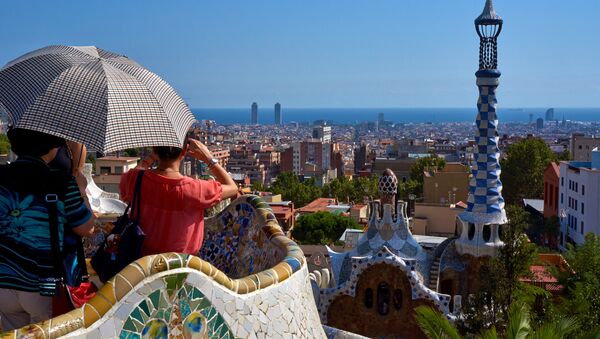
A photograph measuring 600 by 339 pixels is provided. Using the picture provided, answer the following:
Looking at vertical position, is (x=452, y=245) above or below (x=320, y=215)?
above

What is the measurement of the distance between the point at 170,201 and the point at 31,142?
27.9 inches

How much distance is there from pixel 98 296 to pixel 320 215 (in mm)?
28122

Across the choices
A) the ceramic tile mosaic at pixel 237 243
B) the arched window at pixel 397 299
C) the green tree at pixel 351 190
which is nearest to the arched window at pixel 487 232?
the arched window at pixel 397 299

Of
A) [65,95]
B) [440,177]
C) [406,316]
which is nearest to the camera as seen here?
[65,95]

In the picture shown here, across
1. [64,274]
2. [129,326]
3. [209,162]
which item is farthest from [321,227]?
[129,326]

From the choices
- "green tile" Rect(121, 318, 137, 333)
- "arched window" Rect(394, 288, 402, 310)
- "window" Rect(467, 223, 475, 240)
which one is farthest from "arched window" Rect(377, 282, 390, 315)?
"green tile" Rect(121, 318, 137, 333)

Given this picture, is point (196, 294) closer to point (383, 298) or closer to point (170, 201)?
point (170, 201)

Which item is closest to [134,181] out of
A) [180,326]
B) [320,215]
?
[180,326]

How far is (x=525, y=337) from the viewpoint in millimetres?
7266

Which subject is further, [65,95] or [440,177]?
[440,177]

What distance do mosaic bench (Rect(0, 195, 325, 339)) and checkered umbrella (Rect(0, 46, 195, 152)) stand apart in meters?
0.67

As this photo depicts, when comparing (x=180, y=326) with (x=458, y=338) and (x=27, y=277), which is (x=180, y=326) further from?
(x=458, y=338)

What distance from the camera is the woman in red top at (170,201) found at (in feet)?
12.5

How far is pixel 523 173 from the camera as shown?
41.8 meters
